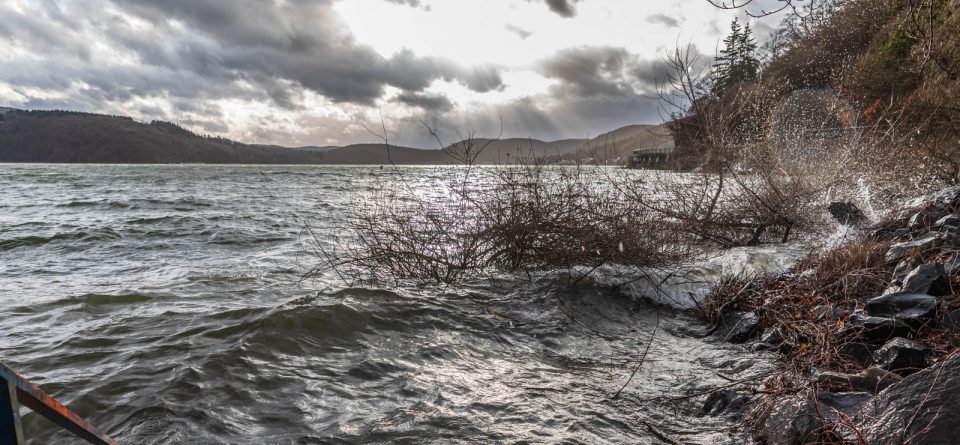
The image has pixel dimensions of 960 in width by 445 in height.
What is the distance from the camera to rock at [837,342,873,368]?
372 centimetres

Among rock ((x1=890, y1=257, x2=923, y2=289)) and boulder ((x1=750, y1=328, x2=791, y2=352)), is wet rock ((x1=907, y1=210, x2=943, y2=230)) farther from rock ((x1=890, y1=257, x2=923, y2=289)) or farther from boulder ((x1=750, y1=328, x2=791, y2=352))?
boulder ((x1=750, y1=328, x2=791, y2=352))

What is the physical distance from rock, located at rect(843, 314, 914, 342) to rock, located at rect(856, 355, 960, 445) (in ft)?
4.18

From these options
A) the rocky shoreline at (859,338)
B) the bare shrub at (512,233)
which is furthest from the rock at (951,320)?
the bare shrub at (512,233)

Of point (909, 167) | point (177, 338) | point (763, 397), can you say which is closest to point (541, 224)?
point (763, 397)

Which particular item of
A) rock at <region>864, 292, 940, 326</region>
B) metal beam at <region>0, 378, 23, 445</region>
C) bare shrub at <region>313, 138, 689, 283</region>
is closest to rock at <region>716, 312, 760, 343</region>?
rock at <region>864, 292, 940, 326</region>

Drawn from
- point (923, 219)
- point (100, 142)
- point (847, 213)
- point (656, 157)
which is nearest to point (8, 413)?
point (923, 219)

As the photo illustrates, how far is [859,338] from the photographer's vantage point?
404 centimetres

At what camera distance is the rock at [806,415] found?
9.85 feet

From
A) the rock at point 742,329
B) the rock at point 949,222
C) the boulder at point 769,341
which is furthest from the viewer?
the rock at point 949,222

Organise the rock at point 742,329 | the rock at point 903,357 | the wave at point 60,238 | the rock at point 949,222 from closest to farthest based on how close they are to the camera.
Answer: the rock at point 903,357 < the rock at point 742,329 < the rock at point 949,222 < the wave at point 60,238

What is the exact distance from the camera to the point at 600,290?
7.87 metres

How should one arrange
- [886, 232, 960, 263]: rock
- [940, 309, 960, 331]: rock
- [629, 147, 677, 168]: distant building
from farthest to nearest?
[629, 147, 677, 168]: distant building, [886, 232, 960, 263]: rock, [940, 309, 960, 331]: rock

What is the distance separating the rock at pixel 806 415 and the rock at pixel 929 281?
195 cm

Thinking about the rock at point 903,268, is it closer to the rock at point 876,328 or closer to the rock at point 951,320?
the rock at point 876,328
